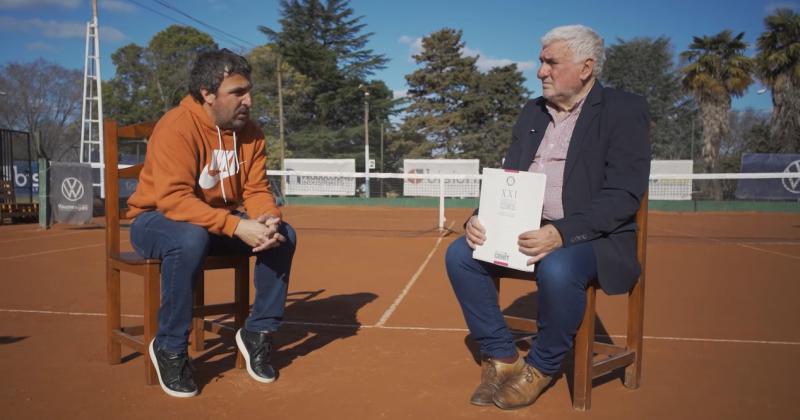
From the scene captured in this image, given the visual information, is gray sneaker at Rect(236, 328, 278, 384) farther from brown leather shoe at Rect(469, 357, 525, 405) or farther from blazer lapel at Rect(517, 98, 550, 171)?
blazer lapel at Rect(517, 98, 550, 171)

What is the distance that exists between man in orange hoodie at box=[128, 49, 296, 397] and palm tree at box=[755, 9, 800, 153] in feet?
91.8

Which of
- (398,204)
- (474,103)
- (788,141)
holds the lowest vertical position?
(398,204)

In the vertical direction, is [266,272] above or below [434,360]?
above

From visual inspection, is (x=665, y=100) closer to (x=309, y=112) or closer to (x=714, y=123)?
(x=714, y=123)

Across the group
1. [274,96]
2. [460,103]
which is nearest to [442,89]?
[460,103]

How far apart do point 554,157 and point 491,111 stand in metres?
38.9

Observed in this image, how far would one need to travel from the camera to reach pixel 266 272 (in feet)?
9.68

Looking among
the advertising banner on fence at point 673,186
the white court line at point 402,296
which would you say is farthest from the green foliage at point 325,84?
the white court line at point 402,296

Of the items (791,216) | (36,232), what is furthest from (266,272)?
(791,216)

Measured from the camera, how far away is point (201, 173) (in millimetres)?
2887

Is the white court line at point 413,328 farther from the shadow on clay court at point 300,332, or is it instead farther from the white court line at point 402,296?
the white court line at point 402,296

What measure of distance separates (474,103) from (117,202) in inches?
1529

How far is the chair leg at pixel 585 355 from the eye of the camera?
2432mm

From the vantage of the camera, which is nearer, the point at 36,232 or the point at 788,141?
the point at 36,232
